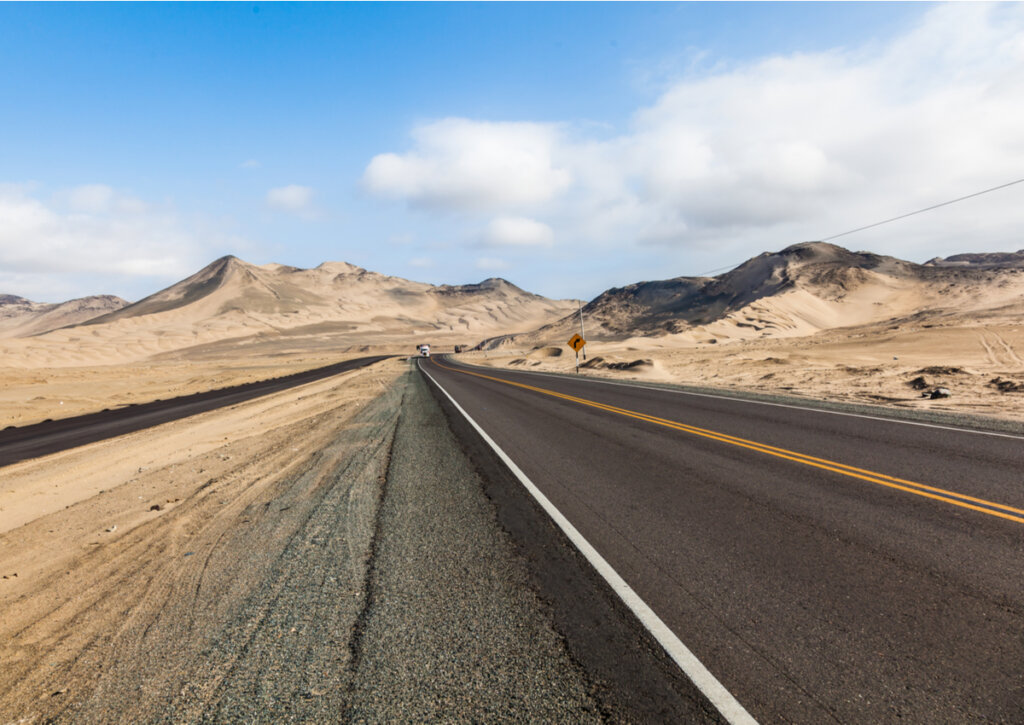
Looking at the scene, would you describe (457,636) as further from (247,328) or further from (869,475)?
(247,328)

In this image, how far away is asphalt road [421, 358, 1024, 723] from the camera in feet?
8.87

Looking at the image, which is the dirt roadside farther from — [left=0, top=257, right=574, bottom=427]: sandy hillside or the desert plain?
[left=0, top=257, right=574, bottom=427]: sandy hillside

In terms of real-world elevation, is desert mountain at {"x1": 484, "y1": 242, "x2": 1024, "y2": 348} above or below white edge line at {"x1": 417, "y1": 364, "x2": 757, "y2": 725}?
above

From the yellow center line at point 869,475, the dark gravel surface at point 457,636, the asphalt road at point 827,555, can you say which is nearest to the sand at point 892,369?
the yellow center line at point 869,475

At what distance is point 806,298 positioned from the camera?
243 feet

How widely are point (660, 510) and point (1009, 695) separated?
3195 millimetres

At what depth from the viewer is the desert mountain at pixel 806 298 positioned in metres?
63.9

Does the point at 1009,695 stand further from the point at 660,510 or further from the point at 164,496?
the point at 164,496

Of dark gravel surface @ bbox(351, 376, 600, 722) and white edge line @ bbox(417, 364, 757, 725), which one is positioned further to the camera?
dark gravel surface @ bbox(351, 376, 600, 722)

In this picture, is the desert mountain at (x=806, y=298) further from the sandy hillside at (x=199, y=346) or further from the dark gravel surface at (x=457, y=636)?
the dark gravel surface at (x=457, y=636)

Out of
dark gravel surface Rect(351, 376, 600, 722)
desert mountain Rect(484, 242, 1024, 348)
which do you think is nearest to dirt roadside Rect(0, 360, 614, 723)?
dark gravel surface Rect(351, 376, 600, 722)

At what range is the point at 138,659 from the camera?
3.27 m

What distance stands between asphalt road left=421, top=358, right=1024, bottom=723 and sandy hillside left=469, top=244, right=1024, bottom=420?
8.23 meters

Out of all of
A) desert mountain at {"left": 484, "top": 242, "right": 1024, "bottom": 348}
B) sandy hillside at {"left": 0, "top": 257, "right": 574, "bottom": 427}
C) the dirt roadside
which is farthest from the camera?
desert mountain at {"left": 484, "top": 242, "right": 1024, "bottom": 348}
